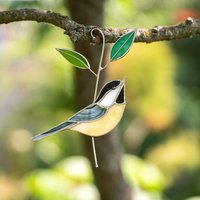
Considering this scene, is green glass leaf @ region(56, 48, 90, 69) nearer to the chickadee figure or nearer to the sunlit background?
the chickadee figure

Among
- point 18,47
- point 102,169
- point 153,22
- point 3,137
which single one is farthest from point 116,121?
point 3,137

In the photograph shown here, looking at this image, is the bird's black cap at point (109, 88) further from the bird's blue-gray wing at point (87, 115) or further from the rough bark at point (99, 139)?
the rough bark at point (99, 139)

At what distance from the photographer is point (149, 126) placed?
1.91m

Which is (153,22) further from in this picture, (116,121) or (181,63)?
(181,63)

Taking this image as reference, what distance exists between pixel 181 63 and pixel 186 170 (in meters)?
0.43

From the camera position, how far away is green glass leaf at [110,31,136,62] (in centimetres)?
59

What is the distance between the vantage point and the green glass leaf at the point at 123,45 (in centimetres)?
59

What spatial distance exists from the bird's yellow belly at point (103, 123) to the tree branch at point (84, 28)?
73mm

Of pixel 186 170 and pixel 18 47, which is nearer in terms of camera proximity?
pixel 18 47

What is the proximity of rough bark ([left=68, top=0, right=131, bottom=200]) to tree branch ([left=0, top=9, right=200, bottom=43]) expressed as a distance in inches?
11.2

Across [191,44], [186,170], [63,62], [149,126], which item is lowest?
[186,170]

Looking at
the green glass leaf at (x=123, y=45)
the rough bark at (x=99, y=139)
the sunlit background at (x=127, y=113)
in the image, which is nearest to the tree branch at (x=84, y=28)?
the green glass leaf at (x=123, y=45)

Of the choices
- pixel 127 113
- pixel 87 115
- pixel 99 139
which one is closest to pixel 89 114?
pixel 87 115

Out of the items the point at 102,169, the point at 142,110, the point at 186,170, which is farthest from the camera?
the point at 186,170
